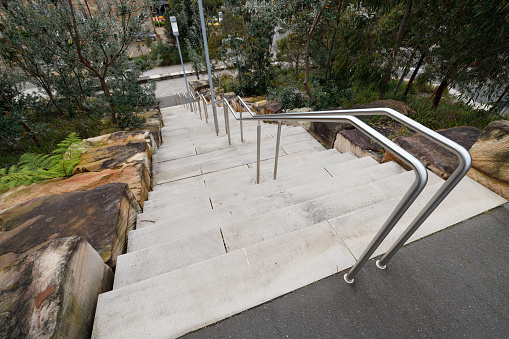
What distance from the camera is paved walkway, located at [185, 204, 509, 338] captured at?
3.51 feet

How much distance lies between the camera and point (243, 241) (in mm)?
1622

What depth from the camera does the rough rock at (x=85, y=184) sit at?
2414 mm

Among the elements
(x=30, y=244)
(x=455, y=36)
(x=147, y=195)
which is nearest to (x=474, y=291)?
(x=30, y=244)

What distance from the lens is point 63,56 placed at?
487 centimetres

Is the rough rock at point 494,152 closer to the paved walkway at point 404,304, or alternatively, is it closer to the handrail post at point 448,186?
the paved walkway at point 404,304

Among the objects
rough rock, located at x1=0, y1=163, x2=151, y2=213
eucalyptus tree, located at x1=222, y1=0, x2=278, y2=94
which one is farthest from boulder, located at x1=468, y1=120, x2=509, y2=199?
eucalyptus tree, located at x1=222, y1=0, x2=278, y2=94

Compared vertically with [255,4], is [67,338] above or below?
below

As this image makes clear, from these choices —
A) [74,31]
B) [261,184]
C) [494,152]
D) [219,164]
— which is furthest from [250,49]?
[494,152]

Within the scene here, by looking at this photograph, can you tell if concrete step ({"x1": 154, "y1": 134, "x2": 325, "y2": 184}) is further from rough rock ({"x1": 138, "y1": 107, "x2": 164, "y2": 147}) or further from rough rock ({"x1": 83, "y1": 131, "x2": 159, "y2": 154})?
rough rock ({"x1": 138, "y1": 107, "x2": 164, "y2": 147})

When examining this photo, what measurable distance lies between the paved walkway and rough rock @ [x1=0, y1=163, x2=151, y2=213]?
1962 millimetres

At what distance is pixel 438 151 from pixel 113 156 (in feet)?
13.8

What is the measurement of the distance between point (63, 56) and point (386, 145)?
6.75 metres

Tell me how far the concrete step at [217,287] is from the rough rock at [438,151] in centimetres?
154

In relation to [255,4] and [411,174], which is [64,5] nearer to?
[255,4]
